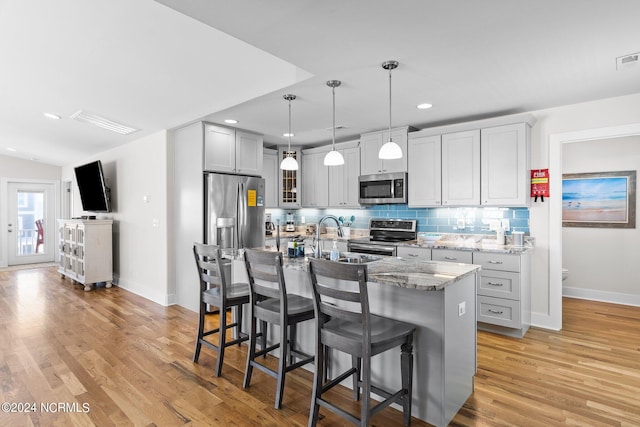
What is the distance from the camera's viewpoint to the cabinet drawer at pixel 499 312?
3.56 meters

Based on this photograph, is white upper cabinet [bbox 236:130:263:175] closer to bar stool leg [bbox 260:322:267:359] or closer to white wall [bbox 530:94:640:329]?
bar stool leg [bbox 260:322:267:359]

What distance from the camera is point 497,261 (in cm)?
366

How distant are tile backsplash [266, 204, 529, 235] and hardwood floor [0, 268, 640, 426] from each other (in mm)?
1281

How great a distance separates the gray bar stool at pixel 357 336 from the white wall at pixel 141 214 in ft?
11.5

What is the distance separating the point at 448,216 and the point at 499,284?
1.25 m

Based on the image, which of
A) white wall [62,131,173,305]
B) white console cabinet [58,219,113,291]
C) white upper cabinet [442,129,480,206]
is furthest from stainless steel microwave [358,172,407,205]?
white console cabinet [58,219,113,291]

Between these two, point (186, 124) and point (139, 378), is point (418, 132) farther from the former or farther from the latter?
point (139, 378)

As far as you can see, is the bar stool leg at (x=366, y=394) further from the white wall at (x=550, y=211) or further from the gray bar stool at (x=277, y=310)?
the white wall at (x=550, y=211)

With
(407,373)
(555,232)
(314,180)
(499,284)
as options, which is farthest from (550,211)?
(314,180)

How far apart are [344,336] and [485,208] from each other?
10.4ft

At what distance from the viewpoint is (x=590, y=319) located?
4.16 m

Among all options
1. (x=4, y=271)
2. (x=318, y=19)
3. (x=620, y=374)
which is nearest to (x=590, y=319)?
(x=620, y=374)

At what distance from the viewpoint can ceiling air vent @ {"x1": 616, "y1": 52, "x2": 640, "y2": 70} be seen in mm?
2581

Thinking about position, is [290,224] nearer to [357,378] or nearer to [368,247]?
[368,247]
